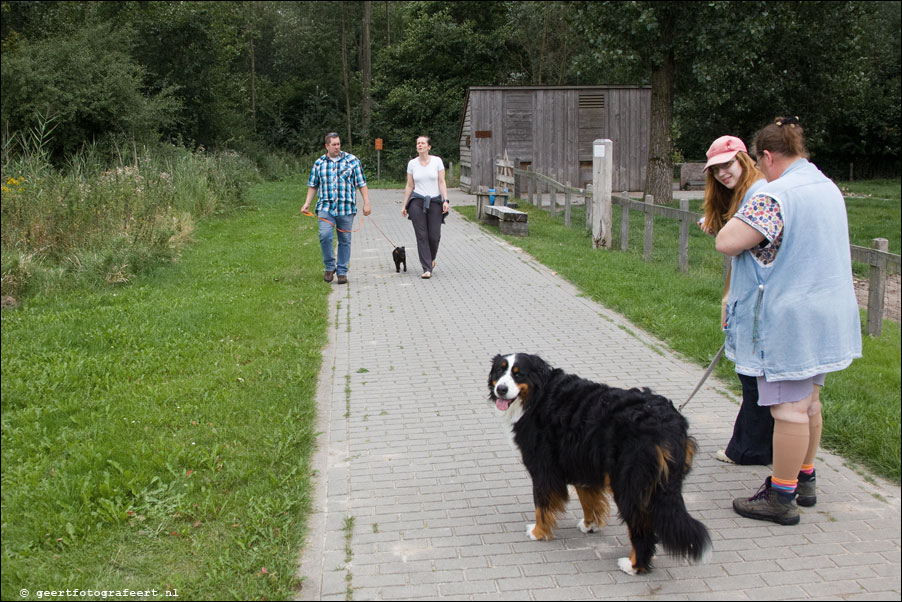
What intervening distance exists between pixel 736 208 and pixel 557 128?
863 inches

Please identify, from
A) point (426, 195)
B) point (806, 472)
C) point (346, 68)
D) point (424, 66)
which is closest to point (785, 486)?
point (806, 472)

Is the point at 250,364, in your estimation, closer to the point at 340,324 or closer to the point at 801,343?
the point at 340,324

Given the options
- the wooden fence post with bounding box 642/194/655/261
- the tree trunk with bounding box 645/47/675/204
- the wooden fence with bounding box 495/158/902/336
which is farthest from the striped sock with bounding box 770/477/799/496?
the tree trunk with bounding box 645/47/675/204

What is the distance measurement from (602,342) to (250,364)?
11.2ft

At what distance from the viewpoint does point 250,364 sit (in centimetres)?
707

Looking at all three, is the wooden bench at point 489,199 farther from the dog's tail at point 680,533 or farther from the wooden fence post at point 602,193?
the dog's tail at point 680,533

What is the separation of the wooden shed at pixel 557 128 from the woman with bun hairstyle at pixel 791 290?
71.0 feet

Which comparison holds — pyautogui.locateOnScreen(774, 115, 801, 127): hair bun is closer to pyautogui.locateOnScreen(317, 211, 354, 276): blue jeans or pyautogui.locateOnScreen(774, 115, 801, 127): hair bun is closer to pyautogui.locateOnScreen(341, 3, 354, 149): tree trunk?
pyautogui.locateOnScreen(317, 211, 354, 276): blue jeans

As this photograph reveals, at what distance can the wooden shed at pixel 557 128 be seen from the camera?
25.2m

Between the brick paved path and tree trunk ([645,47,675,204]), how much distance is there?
46.8ft

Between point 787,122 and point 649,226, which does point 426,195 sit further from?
point 787,122

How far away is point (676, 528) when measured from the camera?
341 centimetres

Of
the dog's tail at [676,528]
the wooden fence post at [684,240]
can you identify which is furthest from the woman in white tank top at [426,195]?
the dog's tail at [676,528]

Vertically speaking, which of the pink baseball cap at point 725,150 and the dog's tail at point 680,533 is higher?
the pink baseball cap at point 725,150
